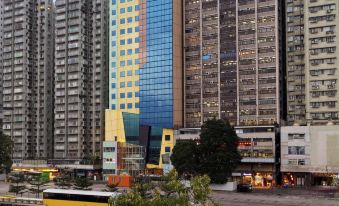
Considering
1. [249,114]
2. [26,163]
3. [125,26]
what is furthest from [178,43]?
[26,163]

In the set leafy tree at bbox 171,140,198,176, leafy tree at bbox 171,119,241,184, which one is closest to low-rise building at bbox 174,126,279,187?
leafy tree at bbox 171,119,241,184

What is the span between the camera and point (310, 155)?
136875mm

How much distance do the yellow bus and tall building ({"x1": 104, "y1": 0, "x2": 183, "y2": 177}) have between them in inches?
2828

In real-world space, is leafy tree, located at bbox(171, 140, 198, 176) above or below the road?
above

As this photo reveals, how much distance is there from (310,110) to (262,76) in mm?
17990

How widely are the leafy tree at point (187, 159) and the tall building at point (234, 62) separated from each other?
126 feet

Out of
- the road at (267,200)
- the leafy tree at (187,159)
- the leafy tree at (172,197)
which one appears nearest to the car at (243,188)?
the road at (267,200)

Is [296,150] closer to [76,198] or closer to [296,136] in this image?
[296,136]

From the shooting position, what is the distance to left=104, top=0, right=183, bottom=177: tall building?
549 ft

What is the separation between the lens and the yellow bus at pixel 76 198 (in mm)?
83375

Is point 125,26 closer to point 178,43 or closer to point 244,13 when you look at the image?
point 178,43

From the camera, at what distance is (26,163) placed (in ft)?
646

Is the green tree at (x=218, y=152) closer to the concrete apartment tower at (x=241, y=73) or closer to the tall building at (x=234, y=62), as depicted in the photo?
the concrete apartment tower at (x=241, y=73)

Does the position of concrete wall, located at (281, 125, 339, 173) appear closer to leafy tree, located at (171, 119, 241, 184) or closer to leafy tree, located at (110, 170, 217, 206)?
leafy tree, located at (171, 119, 241, 184)
